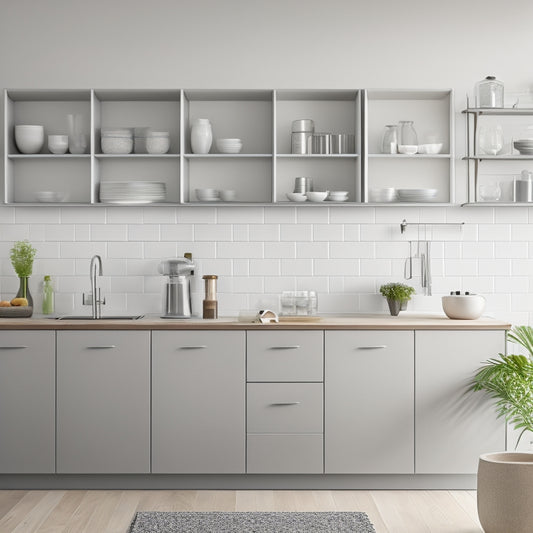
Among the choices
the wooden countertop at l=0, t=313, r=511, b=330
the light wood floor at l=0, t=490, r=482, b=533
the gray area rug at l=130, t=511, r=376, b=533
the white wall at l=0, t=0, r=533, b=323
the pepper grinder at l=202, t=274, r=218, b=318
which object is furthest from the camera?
the white wall at l=0, t=0, r=533, b=323

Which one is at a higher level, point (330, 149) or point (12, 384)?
point (330, 149)

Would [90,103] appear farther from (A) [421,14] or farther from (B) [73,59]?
(A) [421,14]

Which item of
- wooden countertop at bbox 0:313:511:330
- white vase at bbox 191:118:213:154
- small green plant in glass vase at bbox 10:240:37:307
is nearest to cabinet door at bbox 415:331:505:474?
wooden countertop at bbox 0:313:511:330

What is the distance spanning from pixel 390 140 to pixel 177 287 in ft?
5.15

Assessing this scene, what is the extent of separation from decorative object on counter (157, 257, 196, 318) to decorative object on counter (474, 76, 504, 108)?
2022 millimetres

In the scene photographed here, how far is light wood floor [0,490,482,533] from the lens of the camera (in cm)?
358

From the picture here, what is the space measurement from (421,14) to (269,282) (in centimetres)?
193

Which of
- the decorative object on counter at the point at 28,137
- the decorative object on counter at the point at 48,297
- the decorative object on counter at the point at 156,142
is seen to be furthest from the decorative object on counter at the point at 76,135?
the decorative object on counter at the point at 48,297

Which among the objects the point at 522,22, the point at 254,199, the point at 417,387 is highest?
the point at 522,22

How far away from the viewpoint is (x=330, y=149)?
4.64 meters

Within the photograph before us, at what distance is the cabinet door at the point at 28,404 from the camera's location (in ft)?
13.5

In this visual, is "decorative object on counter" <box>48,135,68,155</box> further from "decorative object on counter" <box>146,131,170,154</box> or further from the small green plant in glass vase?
the small green plant in glass vase

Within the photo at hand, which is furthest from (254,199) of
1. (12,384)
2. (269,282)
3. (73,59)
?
(12,384)

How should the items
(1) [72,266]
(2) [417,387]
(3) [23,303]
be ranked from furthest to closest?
(1) [72,266]
(3) [23,303]
(2) [417,387]
